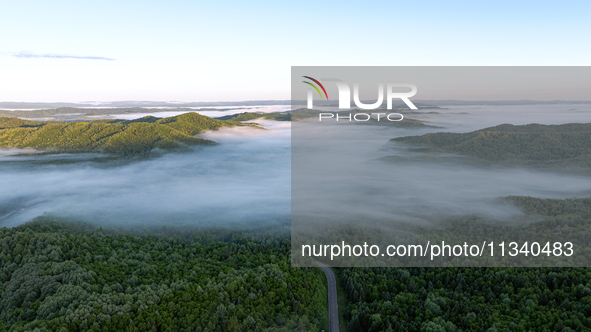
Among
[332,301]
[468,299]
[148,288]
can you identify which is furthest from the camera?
[332,301]

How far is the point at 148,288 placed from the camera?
241ft

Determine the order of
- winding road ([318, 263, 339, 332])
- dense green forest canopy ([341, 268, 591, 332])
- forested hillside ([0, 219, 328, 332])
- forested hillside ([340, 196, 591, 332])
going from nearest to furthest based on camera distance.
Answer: forested hillside ([0, 219, 328, 332]) → dense green forest canopy ([341, 268, 591, 332]) → forested hillside ([340, 196, 591, 332]) → winding road ([318, 263, 339, 332])

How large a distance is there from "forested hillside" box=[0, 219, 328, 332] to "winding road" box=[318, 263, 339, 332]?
2.06 metres

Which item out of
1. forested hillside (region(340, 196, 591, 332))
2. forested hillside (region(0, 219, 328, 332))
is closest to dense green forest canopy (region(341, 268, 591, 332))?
forested hillside (region(340, 196, 591, 332))

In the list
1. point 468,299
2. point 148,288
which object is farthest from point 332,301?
point 148,288

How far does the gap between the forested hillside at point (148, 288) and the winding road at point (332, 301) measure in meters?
2.06

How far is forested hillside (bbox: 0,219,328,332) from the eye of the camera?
212 ft

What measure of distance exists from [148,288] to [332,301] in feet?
157

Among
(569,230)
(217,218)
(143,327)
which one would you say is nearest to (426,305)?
(143,327)

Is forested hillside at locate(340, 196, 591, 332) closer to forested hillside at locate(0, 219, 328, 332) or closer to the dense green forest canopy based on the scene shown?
the dense green forest canopy

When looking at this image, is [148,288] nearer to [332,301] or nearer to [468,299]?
[332,301]

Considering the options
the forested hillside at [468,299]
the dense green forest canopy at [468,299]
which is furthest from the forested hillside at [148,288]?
the forested hillside at [468,299]

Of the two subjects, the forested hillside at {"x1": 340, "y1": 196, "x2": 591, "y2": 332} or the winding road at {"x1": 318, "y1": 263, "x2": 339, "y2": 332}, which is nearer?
the forested hillside at {"x1": 340, "y1": 196, "x2": 591, "y2": 332}

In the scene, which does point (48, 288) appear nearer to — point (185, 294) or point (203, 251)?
point (185, 294)
